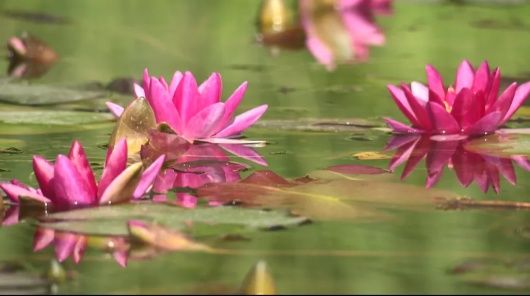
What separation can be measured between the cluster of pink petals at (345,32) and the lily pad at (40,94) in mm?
902

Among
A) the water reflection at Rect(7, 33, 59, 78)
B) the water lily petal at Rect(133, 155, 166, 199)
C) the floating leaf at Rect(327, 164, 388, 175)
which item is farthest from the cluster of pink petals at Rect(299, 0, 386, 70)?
the water lily petal at Rect(133, 155, 166, 199)

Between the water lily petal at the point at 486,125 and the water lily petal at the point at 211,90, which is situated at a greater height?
the water lily petal at the point at 211,90

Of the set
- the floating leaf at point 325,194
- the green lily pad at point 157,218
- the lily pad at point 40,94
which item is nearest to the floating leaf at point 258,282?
the green lily pad at point 157,218

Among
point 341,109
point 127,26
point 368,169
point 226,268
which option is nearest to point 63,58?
point 127,26

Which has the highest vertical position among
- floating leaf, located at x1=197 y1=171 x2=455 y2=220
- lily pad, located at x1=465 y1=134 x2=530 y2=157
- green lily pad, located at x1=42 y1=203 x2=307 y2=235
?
lily pad, located at x1=465 y1=134 x2=530 y2=157

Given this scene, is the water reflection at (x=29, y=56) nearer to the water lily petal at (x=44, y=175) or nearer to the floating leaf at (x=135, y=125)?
the floating leaf at (x=135, y=125)

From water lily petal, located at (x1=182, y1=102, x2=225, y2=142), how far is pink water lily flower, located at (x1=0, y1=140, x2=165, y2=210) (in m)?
0.50

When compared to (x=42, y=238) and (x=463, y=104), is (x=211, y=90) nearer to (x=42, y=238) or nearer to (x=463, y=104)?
(x=463, y=104)

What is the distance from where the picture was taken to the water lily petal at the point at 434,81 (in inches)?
93.2

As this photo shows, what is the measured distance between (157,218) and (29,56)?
224cm

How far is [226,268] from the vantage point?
4.67 ft

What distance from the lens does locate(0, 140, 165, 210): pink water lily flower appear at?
171cm

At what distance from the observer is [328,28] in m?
4.68

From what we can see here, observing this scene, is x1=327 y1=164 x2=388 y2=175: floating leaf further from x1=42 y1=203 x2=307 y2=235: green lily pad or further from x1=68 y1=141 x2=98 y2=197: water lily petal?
x1=68 y1=141 x2=98 y2=197: water lily petal
